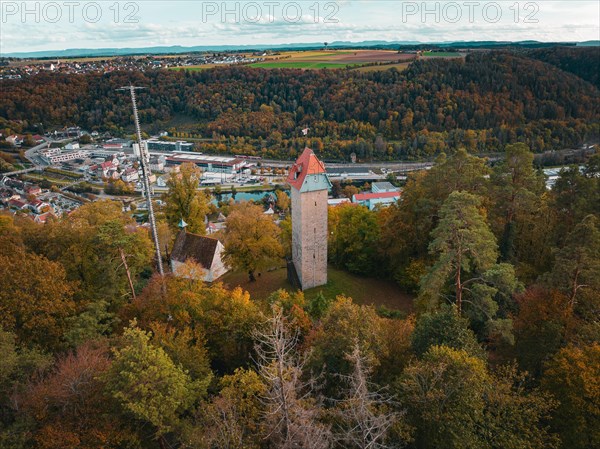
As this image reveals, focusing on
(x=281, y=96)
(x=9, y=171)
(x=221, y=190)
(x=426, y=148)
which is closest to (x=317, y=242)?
(x=221, y=190)

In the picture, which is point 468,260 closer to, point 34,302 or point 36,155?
point 34,302

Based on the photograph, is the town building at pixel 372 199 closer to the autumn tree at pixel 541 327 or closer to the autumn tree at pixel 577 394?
the autumn tree at pixel 541 327

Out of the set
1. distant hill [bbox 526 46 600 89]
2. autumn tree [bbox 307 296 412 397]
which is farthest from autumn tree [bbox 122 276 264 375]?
distant hill [bbox 526 46 600 89]

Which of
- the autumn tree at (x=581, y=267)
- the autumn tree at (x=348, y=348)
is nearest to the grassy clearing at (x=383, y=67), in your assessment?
the autumn tree at (x=581, y=267)

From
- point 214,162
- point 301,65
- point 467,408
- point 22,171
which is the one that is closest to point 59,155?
point 22,171

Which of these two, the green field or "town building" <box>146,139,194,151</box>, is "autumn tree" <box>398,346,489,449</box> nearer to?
"town building" <box>146,139,194,151</box>
